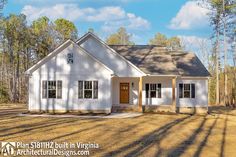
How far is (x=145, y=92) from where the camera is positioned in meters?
26.4

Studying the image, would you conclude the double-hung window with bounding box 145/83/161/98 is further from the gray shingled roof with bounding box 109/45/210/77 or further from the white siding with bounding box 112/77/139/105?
the gray shingled roof with bounding box 109/45/210/77

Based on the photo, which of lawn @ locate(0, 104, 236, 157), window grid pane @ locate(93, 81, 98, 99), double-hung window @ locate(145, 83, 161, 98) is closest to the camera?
lawn @ locate(0, 104, 236, 157)

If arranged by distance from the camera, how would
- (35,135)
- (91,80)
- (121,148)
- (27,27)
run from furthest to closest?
(27,27) < (91,80) < (35,135) < (121,148)

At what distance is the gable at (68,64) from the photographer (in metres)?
23.1

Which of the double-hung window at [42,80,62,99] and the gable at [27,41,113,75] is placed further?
the double-hung window at [42,80,62,99]

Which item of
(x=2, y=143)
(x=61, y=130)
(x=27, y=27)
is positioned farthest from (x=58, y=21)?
(x=2, y=143)

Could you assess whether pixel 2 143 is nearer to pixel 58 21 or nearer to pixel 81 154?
pixel 81 154

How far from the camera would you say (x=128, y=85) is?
26.5 meters

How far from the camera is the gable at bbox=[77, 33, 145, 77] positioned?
2476cm

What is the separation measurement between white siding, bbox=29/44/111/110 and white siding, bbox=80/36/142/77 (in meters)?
2.22

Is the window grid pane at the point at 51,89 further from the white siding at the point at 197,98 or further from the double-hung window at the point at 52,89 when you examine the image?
the white siding at the point at 197,98

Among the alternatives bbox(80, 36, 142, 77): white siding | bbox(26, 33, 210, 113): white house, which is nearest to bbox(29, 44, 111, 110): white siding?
bbox(26, 33, 210, 113): white house

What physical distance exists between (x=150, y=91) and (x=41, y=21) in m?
29.7

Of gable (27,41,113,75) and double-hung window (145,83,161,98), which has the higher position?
gable (27,41,113,75)
